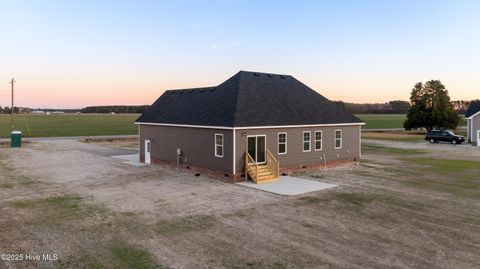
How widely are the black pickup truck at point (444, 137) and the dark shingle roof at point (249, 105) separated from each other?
78.0 ft

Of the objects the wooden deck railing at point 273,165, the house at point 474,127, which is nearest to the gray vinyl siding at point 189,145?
the wooden deck railing at point 273,165

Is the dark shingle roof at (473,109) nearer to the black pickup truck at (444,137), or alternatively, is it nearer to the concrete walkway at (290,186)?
the black pickup truck at (444,137)

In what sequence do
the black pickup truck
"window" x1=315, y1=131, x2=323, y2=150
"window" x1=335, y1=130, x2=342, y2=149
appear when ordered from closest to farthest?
"window" x1=315, y1=131, x2=323, y2=150
"window" x1=335, y1=130, x2=342, y2=149
the black pickup truck

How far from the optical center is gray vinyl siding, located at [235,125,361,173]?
2052 cm

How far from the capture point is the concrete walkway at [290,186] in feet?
58.5

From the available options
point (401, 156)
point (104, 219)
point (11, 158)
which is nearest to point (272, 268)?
point (104, 219)

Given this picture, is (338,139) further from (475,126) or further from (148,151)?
(475,126)

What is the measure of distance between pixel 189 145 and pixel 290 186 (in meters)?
7.39

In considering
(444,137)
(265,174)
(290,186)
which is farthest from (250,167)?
(444,137)

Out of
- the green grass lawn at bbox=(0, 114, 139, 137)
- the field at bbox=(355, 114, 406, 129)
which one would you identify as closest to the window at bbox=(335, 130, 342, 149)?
the green grass lawn at bbox=(0, 114, 139, 137)

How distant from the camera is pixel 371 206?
1508 centimetres

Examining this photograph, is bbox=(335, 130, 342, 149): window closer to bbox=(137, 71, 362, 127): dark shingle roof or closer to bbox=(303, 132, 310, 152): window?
bbox=(137, 71, 362, 127): dark shingle roof

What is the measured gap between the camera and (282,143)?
22578mm

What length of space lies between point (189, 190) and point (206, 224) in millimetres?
5558
